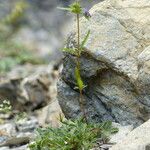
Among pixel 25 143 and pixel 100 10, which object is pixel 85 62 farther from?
pixel 25 143

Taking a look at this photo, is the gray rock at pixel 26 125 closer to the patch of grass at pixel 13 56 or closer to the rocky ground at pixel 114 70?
the rocky ground at pixel 114 70

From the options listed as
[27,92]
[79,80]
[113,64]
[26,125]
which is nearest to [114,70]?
[113,64]

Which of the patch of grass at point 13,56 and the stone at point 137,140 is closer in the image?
the stone at point 137,140

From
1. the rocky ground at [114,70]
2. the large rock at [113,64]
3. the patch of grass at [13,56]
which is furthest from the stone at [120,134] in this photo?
the patch of grass at [13,56]

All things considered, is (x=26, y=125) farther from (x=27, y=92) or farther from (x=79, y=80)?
(x=79, y=80)

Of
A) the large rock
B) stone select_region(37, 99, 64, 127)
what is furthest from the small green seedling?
stone select_region(37, 99, 64, 127)

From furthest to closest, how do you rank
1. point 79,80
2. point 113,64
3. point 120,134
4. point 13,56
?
point 13,56 < point 113,64 < point 79,80 < point 120,134

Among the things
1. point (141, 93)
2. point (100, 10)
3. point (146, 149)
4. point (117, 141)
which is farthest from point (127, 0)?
point (146, 149)
